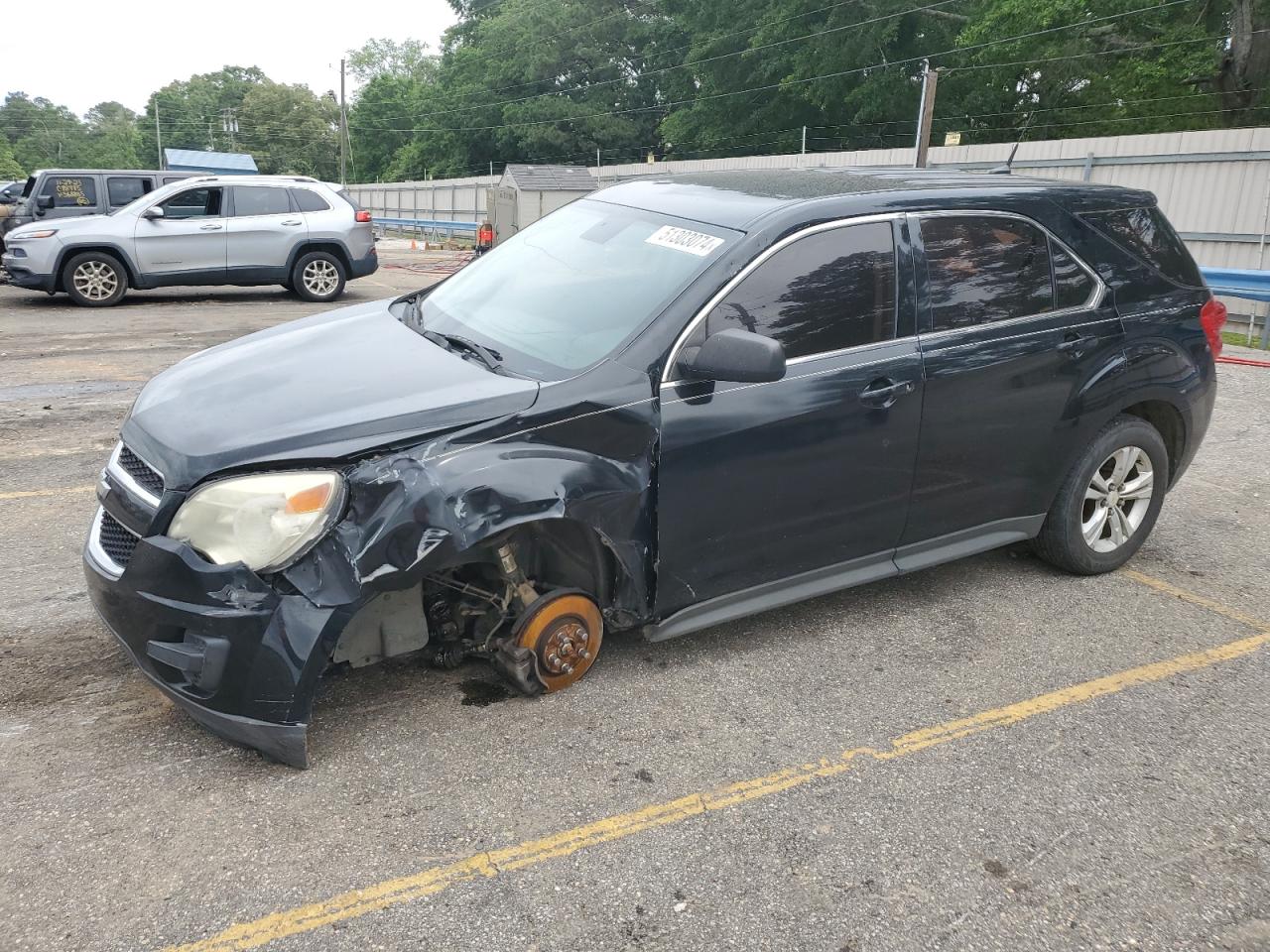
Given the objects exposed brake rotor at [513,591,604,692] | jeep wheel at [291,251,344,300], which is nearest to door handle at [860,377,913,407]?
exposed brake rotor at [513,591,604,692]

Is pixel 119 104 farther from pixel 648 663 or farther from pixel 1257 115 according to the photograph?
pixel 648 663

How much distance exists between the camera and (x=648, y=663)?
381 centimetres

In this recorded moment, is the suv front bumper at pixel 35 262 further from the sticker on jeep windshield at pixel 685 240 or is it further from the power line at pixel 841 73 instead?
the power line at pixel 841 73

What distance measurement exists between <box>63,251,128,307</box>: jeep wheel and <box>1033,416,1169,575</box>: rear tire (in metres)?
13.0

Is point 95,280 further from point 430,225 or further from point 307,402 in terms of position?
point 430,225

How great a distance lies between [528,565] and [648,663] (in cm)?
68

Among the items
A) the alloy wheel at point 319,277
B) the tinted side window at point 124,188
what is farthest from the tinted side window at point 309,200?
the tinted side window at point 124,188

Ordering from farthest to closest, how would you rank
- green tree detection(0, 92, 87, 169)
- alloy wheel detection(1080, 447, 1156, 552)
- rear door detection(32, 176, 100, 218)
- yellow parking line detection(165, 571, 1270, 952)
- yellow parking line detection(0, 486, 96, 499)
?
green tree detection(0, 92, 87, 169) → rear door detection(32, 176, 100, 218) → yellow parking line detection(0, 486, 96, 499) → alloy wheel detection(1080, 447, 1156, 552) → yellow parking line detection(165, 571, 1270, 952)

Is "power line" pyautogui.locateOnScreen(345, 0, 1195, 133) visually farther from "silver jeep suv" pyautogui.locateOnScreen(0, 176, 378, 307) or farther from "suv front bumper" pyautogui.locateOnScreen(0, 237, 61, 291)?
"suv front bumper" pyautogui.locateOnScreen(0, 237, 61, 291)

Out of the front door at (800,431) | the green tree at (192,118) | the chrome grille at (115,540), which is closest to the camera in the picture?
the chrome grille at (115,540)

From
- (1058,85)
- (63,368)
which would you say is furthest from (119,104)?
(63,368)

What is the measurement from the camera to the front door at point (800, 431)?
347cm

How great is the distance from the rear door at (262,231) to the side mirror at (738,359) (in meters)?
12.3

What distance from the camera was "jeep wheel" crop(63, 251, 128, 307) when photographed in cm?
1348
